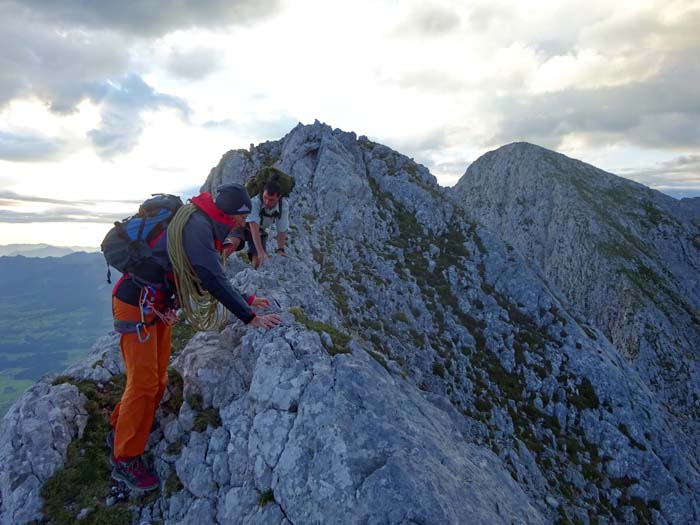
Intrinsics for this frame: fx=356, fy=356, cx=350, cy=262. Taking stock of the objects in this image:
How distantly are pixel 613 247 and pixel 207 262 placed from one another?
8249 centimetres

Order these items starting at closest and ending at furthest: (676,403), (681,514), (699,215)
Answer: (681,514), (676,403), (699,215)

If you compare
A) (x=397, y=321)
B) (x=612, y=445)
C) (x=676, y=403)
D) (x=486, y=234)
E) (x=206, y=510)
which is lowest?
(x=676, y=403)

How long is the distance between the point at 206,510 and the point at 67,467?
2.93 m

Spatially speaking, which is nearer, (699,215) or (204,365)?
(204,365)

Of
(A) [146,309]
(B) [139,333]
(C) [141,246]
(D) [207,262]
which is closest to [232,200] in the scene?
(D) [207,262]

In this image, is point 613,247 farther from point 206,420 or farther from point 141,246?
point 141,246

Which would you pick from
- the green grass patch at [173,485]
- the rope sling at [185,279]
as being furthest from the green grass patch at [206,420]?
the rope sling at [185,279]

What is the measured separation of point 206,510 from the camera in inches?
254

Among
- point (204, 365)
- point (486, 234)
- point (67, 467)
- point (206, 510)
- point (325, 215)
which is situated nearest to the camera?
point (206, 510)

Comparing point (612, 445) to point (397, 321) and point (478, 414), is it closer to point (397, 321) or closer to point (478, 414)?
point (478, 414)

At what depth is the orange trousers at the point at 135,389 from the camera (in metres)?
6.74

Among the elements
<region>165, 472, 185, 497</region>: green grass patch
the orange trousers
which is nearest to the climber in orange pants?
the orange trousers

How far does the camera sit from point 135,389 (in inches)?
266

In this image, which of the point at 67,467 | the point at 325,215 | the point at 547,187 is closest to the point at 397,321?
the point at 325,215
